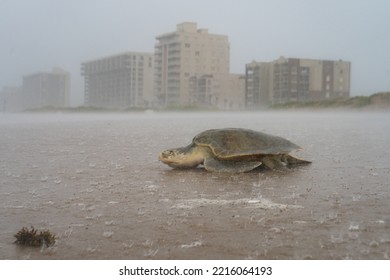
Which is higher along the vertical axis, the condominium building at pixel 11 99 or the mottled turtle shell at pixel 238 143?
the condominium building at pixel 11 99

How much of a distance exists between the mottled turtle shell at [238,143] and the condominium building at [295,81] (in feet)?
24.4

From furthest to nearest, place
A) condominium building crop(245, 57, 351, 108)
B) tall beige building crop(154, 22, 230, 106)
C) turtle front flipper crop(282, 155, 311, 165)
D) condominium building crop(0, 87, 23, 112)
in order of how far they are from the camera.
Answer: condominium building crop(0, 87, 23, 112), condominium building crop(245, 57, 351, 108), tall beige building crop(154, 22, 230, 106), turtle front flipper crop(282, 155, 311, 165)

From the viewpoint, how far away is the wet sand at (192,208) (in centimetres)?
326

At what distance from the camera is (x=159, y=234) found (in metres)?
3.55

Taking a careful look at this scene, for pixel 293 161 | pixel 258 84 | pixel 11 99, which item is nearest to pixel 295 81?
pixel 258 84

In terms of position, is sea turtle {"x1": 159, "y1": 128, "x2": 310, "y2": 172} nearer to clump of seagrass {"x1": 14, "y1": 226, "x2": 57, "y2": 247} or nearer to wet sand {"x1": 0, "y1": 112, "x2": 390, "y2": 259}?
wet sand {"x1": 0, "y1": 112, "x2": 390, "y2": 259}

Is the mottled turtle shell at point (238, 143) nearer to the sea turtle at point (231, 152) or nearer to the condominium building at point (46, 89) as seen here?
the sea turtle at point (231, 152)

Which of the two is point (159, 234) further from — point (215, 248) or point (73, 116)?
point (73, 116)

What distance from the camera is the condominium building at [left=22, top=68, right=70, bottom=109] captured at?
Result: 16.8m

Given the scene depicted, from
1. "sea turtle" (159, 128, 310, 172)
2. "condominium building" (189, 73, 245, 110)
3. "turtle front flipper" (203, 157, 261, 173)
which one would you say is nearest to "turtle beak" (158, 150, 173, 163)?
"sea turtle" (159, 128, 310, 172)

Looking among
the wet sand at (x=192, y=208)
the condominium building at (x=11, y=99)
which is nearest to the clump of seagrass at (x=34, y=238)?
the wet sand at (x=192, y=208)

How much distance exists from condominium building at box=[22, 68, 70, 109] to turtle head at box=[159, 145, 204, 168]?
33.3 ft

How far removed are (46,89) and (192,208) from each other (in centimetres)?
1439

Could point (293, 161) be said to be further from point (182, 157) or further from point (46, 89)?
point (46, 89)
